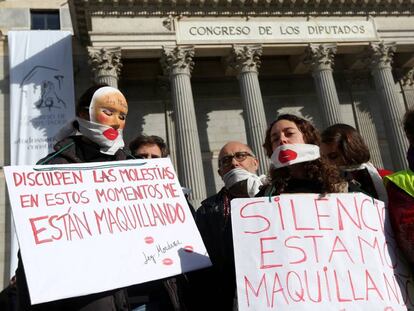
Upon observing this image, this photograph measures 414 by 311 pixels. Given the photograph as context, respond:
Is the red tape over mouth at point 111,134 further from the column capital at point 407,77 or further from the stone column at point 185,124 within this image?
the column capital at point 407,77

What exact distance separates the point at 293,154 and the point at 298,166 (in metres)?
0.13

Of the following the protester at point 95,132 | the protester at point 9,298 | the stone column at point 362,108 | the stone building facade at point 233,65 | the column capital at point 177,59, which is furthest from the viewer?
the stone column at point 362,108

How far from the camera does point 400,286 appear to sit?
3.09 meters

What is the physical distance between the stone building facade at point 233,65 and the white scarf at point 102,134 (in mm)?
13757

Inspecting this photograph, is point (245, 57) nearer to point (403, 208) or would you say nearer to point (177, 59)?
point (177, 59)

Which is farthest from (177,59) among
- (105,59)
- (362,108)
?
(362,108)

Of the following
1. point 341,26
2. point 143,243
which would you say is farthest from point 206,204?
point 341,26

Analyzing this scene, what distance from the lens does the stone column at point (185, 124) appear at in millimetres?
17453

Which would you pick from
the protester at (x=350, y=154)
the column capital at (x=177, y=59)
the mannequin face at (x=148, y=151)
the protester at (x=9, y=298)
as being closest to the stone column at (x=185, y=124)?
the column capital at (x=177, y=59)

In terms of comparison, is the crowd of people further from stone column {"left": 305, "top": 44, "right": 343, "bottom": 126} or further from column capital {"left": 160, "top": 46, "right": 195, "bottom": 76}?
stone column {"left": 305, "top": 44, "right": 343, "bottom": 126}

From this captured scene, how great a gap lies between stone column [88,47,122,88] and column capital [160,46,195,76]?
205cm

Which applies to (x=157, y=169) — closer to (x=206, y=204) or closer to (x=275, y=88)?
(x=206, y=204)

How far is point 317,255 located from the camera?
3033mm

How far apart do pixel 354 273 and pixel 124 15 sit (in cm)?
1851
